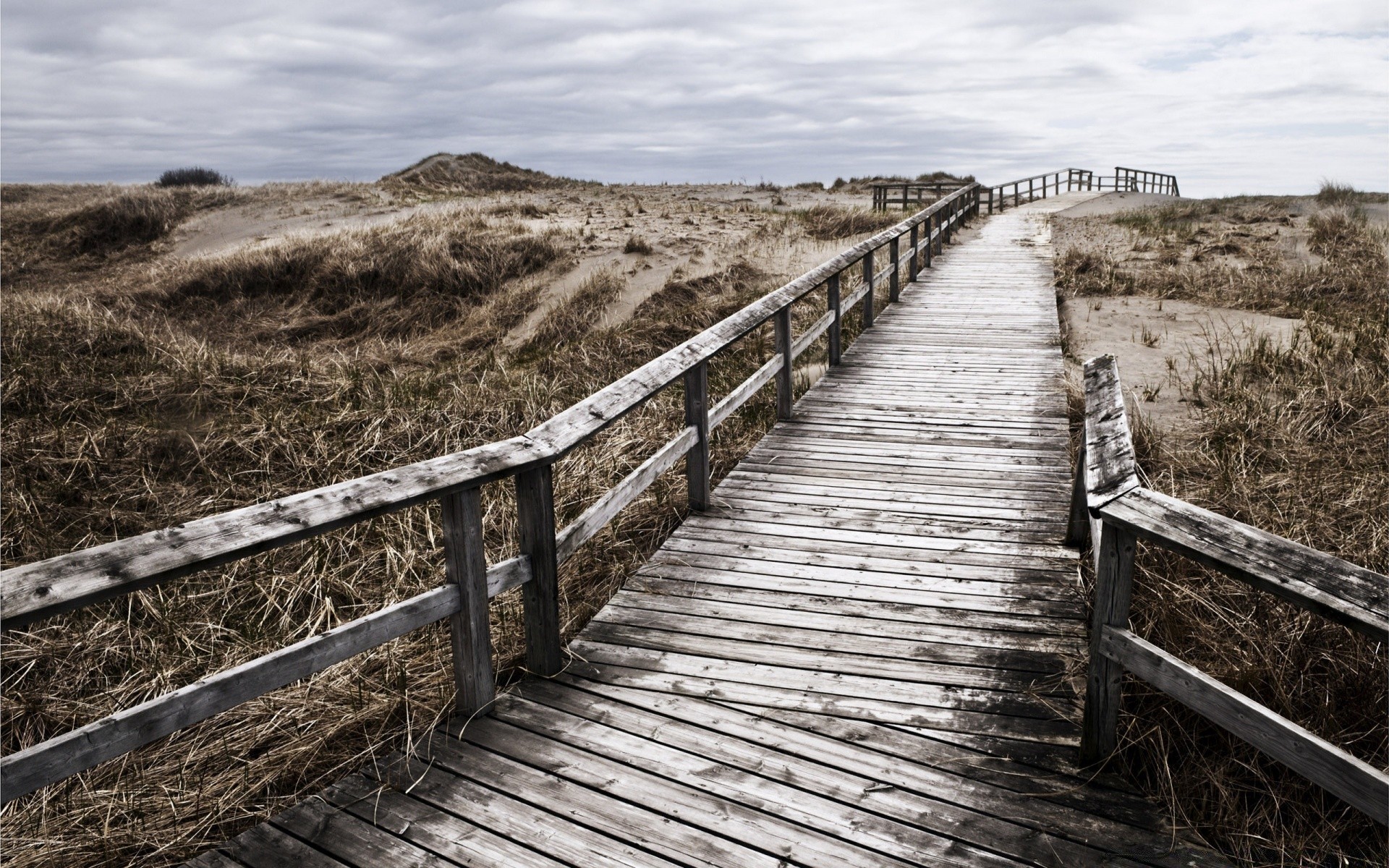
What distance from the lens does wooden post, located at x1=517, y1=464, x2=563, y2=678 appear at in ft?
11.3

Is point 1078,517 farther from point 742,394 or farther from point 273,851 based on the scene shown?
point 273,851

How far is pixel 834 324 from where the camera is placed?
8828 mm

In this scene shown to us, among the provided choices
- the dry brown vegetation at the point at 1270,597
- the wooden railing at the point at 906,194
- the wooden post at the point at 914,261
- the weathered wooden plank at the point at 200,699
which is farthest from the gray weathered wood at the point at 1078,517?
the wooden railing at the point at 906,194

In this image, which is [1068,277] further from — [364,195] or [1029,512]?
[364,195]

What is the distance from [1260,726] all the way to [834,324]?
6660mm

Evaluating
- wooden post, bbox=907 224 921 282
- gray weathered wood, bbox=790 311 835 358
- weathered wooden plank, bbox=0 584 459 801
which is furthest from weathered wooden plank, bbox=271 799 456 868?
wooden post, bbox=907 224 921 282

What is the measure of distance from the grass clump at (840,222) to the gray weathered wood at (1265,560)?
16080 mm

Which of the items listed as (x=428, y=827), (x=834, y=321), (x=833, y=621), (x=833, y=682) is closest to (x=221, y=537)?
(x=428, y=827)

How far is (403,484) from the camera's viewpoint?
9.44 feet

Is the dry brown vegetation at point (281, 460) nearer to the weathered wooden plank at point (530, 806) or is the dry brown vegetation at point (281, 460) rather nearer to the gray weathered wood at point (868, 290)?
the weathered wooden plank at point (530, 806)

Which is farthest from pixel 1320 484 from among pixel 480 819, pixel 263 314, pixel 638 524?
pixel 263 314

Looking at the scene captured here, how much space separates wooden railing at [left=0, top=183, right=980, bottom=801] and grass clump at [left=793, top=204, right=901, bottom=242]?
1448 cm

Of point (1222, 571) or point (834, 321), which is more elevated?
point (834, 321)

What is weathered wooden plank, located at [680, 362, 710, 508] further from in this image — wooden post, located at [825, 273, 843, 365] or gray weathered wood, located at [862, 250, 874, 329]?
gray weathered wood, located at [862, 250, 874, 329]
